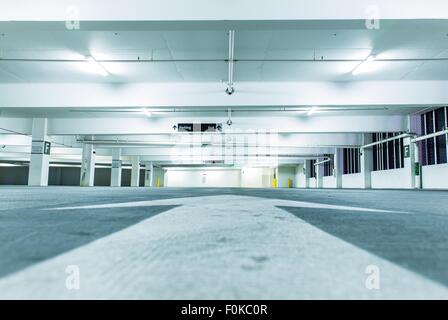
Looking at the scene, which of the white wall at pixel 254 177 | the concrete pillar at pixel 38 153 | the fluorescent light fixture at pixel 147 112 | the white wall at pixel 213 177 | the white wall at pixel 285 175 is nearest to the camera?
the fluorescent light fixture at pixel 147 112

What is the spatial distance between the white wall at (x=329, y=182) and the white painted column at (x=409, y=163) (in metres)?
8.50

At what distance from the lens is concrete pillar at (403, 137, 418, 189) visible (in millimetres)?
13728

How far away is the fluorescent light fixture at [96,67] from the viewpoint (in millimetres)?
8453

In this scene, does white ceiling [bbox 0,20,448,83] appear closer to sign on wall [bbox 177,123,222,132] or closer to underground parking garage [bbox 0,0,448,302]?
underground parking garage [bbox 0,0,448,302]

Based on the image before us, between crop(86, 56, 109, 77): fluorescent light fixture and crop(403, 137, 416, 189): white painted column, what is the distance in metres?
12.8

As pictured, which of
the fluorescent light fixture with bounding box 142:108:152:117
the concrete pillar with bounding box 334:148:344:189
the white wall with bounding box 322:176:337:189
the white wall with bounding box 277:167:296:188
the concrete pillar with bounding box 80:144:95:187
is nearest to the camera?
the fluorescent light fixture with bounding box 142:108:152:117

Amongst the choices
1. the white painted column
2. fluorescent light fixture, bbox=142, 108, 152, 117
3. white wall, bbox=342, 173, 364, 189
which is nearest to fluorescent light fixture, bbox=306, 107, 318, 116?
the white painted column

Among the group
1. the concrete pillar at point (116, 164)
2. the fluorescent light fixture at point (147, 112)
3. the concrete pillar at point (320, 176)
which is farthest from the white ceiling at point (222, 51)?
the concrete pillar at point (320, 176)

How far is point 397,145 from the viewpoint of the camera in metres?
15.6

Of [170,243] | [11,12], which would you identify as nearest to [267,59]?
[11,12]

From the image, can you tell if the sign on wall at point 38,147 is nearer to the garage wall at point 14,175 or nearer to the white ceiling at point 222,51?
the white ceiling at point 222,51

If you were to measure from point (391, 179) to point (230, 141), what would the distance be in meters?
8.28

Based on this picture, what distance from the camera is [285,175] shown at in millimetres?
36438
